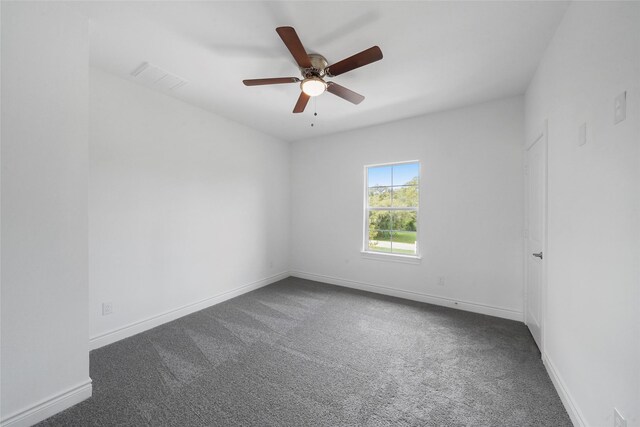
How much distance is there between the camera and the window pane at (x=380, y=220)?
13.0 ft

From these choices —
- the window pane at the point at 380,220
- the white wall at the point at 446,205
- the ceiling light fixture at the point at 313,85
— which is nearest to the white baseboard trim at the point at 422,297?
the white wall at the point at 446,205

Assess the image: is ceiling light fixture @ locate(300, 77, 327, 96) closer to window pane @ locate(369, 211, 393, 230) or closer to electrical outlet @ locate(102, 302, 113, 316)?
window pane @ locate(369, 211, 393, 230)

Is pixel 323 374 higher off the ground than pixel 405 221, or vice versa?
pixel 405 221

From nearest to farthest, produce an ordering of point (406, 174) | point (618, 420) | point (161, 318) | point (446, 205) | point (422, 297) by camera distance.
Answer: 1. point (618, 420)
2. point (161, 318)
3. point (446, 205)
4. point (422, 297)
5. point (406, 174)

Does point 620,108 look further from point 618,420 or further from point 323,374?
point 323,374

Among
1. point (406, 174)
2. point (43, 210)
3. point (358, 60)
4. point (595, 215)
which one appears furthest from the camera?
point (406, 174)

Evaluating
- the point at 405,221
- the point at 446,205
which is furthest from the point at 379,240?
the point at 446,205

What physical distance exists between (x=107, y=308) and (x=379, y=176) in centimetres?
379

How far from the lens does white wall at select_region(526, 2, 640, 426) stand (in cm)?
104

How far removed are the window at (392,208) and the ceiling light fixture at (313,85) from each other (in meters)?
2.11

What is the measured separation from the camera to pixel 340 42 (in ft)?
6.47

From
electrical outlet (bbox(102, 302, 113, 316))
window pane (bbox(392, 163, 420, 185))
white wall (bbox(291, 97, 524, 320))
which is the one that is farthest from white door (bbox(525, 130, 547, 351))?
electrical outlet (bbox(102, 302, 113, 316))

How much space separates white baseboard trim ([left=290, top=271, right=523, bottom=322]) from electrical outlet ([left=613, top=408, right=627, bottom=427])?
206 centimetres

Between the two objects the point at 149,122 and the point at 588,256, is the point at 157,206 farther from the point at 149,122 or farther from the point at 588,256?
the point at 588,256
